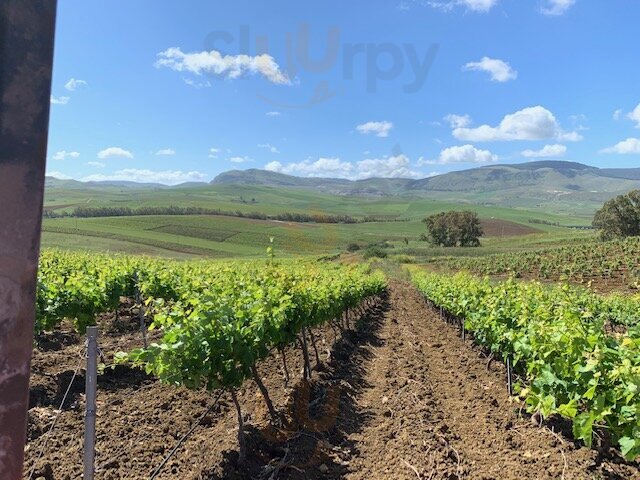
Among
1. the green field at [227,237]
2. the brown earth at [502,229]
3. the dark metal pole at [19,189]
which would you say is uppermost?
the brown earth at [502,229]

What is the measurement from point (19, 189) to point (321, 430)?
595 centimetres

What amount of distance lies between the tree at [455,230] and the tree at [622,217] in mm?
21102

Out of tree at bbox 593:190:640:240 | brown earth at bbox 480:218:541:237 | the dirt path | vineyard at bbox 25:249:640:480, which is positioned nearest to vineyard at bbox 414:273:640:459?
vineyard at bbox 25:249:640:480

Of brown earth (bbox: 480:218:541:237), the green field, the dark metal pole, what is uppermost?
brown earth (bbox: 480:218:541:237)

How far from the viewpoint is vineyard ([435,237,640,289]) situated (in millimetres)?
36344

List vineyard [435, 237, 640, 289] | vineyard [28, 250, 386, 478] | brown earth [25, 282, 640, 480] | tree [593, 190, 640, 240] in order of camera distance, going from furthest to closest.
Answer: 1. tree [593, 190, 640, 240]
2. vineyard [435, 237, 640, 289]
3. brown earth [25, 282, 640, 480]
4. vineyard [28, 250, 386, 478]

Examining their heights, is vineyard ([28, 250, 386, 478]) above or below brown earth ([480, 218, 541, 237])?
below

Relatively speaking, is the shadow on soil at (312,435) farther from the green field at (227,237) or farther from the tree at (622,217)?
the tree at (622,217)

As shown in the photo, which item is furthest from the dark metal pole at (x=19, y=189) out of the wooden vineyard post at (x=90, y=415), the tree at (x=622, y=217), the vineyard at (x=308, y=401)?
the tree at (x=622, y=217)

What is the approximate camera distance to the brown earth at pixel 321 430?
4.98 meters

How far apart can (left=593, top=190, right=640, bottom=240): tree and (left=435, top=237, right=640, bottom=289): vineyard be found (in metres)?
22.6

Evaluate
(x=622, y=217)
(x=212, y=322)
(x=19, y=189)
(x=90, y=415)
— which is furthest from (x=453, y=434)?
(x=622, y=217)

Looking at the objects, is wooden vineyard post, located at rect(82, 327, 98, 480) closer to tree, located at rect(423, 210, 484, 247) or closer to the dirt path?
the dirt path

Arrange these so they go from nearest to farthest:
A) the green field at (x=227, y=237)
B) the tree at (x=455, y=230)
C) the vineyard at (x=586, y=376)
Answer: the vineyard at (x=586, y=376), the green field at (x=227, y=237), the tree at (x=455, y=230)
